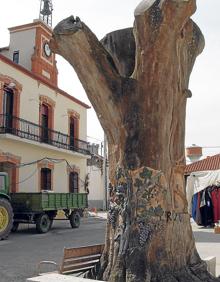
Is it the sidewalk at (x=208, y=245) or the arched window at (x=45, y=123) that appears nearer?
the sidewalk at (x=208, y=245)

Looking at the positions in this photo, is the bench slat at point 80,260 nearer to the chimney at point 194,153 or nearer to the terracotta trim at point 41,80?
the terracotta trim at point 41,80

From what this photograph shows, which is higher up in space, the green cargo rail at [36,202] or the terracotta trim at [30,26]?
the terracotta trim at [30,26]

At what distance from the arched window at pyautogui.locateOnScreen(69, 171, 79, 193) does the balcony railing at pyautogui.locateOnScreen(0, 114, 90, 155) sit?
146 centimetres

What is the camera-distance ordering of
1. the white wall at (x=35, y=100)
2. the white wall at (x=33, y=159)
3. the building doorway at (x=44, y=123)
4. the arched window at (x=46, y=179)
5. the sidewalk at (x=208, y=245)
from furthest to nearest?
the arched window at (x=46, y=179)
the building doorway at (x=44, y=123)
the white wall at (x=35, y=100)
the white wall at (x=33, y=159)
the sidewalk at (x=208, y=245)

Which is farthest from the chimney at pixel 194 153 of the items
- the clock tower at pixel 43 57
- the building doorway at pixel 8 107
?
the building doorway at pixel 8 107

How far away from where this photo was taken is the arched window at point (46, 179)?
22.3 meters

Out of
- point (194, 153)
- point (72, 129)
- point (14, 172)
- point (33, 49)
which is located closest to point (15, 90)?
point (14, 172)

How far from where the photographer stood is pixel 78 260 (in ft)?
18.0

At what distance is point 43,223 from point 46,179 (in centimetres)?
676

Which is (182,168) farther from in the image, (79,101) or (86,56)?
(79,101)

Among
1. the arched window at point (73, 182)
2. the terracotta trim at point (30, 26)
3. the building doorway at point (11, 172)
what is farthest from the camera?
the arched window at point (73, 182)

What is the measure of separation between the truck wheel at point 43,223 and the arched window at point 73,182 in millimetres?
8705

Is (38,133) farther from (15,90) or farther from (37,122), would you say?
(15,90)

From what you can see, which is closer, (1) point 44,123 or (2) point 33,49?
(1) point 44,123
